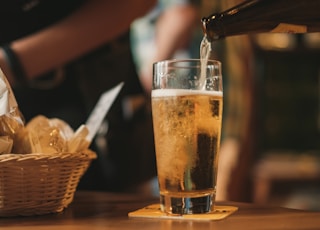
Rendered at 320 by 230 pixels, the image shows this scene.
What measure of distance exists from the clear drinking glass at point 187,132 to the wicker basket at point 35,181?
0.41ft

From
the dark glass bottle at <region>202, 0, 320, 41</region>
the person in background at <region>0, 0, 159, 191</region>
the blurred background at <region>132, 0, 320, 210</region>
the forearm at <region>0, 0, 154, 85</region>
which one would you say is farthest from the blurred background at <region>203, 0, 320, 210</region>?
the dark glass bottle at <region>202, 0, 320, 41</region>

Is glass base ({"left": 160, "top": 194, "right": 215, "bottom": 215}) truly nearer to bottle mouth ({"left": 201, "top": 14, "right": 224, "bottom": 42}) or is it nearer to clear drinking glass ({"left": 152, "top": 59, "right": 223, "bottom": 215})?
clear drinking glass ({"left": 152, "top": 59, "right": 223, "bottom": 215})

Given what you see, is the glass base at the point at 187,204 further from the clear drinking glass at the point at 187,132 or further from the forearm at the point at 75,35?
the forearm at the point at 75,35

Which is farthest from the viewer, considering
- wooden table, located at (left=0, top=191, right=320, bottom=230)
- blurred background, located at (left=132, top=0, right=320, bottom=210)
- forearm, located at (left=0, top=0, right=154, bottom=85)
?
blurred background, located at (left=132, top=0, right=320, bottom=210)

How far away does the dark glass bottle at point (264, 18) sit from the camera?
2.73 ft

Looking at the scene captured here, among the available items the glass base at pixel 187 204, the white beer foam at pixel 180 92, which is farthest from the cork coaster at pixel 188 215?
the white beer foam at pixel 180 92

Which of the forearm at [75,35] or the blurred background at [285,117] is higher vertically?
the forearm at [75,35]

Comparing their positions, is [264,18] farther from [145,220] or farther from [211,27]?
[145,220]

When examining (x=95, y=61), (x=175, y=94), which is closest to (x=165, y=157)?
(x=175, y=94)

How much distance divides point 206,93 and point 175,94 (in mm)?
38

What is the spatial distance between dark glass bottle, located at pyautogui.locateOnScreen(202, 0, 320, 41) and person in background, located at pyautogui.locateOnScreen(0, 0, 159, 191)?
64 cm

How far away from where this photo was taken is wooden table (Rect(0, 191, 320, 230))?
722 millimetres

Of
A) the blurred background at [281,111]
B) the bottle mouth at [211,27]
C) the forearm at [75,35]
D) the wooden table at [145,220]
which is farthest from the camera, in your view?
the blurred background at [281,111]

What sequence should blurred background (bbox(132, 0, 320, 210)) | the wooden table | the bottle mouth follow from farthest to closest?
blurred background (bbox(132, 0, 320, 210)) → the bottle mouth → the wooden table
